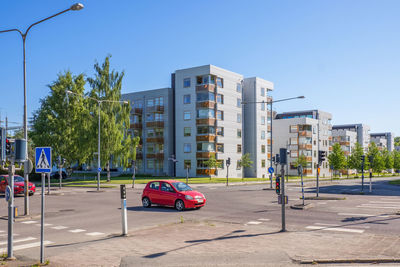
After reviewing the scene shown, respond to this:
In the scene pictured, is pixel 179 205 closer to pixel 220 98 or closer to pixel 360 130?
pixel 220 98

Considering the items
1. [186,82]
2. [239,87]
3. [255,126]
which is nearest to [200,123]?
[186,82]

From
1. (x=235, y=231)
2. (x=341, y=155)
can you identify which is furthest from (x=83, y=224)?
(x=341, y=155)

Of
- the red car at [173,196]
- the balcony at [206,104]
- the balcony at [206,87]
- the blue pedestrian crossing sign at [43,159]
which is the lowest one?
the red car at [173,196]

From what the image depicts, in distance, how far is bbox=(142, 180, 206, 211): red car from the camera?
18859mm

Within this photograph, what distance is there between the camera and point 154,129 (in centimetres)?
6956

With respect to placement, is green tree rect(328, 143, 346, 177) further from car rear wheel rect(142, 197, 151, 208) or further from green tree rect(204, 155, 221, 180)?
car rear wheel rect(142, 197, 151, 208)

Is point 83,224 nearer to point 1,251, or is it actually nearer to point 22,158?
point 1,251

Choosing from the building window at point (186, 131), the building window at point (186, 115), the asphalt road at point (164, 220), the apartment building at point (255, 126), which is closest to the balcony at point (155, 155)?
the building window at point (186, 131)

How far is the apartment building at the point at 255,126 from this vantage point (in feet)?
231

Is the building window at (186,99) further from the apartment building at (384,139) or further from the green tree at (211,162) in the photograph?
the apartment building at (384,139)

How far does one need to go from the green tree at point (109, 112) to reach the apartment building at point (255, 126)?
2729 cm

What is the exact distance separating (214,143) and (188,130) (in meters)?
4.88

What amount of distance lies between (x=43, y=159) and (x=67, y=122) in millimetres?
44291

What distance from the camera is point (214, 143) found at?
63.4m
